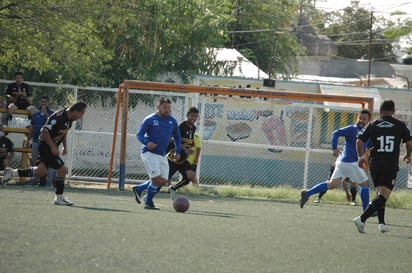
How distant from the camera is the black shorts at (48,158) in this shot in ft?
46.1

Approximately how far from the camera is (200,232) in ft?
36.5

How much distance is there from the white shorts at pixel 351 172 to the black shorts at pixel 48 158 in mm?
5020

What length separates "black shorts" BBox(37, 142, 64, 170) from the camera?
46.1 ft

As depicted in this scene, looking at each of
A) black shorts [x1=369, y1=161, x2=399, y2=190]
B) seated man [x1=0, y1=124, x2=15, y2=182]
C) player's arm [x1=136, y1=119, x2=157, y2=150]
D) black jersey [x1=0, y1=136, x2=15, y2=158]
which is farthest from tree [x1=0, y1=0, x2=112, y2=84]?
black shorts [x1=369, y1=161, x2=399, y2=190]

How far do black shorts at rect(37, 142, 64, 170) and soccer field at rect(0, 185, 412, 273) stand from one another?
0.63m

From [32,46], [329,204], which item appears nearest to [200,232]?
[329,204]

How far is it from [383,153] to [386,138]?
0.75 ft

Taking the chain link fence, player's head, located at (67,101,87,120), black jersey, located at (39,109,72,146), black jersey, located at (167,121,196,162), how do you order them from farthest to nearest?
1. the chain link fence
2. black jersey, located at (167,121,196,162)
3. black jersey, located at (39,109,72,146)
4. player's head, located at (67,101,87,120)

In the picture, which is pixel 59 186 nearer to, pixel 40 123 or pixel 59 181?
pixel 59 181

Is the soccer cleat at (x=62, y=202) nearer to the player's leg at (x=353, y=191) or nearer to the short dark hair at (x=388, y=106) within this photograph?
the short dark hair at (x=388, y=106)

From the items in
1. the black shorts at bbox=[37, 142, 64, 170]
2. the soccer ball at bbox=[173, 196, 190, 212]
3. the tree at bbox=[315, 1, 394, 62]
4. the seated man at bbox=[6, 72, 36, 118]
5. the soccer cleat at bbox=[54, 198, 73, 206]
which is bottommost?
the soccer cleat at bbox=[54, 198, 73, 206]

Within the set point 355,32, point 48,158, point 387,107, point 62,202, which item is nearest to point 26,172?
point 48,158

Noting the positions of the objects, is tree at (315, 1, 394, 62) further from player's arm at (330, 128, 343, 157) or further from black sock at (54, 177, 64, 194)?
black sock at (54, 177, 64, 194)

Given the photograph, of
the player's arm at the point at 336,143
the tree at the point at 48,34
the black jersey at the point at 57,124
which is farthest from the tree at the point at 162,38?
the black jersey at the point at 57,124
